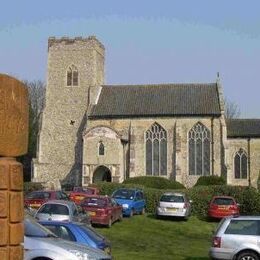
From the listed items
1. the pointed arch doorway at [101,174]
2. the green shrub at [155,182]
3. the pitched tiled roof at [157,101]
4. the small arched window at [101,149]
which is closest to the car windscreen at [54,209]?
the green shrub at [155,182]

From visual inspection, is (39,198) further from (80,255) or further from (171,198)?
(80,255)

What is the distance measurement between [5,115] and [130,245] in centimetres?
1806

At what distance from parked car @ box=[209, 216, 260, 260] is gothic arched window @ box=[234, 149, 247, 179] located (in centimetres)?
4143

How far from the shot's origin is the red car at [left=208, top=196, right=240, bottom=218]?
3403cm

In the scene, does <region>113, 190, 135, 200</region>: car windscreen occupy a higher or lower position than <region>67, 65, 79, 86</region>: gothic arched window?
lower

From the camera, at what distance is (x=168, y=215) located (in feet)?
109

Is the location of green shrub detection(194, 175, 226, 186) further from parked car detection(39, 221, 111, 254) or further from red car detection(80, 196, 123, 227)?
parked car detection(39, 221, 111, 254)

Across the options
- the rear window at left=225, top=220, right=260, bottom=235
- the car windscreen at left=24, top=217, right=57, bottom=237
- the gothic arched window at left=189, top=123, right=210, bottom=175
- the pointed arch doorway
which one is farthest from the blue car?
the gothic arched window at left=189, top=123, right=210, bottom=175

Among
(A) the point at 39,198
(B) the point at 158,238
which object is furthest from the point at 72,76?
(B) the point at 158,238

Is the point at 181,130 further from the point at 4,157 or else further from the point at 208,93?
the point at 4,157

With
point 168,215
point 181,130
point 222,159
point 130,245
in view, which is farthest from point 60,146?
point 130,245

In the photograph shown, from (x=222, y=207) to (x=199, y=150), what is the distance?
2264 centimetres

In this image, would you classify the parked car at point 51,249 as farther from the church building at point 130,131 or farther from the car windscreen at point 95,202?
→ the church building at point 130,131

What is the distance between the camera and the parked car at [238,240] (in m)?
16.1
